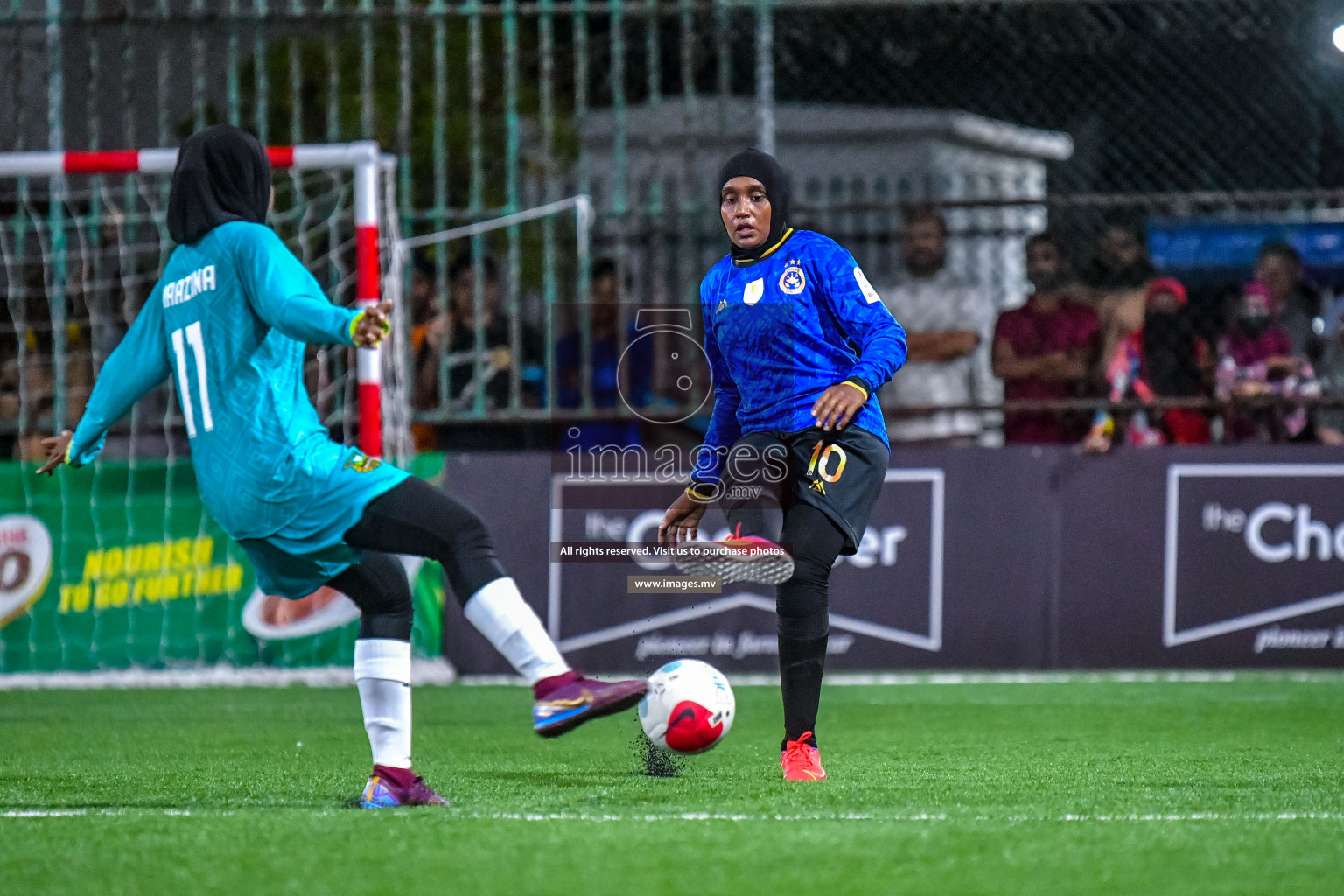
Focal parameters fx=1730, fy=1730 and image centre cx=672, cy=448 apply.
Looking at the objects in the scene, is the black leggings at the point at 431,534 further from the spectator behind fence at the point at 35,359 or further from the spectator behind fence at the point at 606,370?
the spectator behind fence at the point at 35,359

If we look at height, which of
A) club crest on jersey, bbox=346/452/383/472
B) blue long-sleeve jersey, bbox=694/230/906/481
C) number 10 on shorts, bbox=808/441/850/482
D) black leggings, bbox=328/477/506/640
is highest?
blue long-sleeve jersey, bbox=694/230/906/481

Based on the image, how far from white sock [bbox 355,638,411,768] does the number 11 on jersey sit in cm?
75

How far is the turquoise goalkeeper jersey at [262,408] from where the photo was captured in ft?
14.7

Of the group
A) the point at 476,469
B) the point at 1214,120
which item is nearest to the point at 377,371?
the point at 476,469

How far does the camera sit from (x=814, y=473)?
16.9 feet

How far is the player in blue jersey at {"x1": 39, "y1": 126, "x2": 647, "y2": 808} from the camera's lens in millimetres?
4418

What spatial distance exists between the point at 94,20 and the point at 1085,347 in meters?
5.59

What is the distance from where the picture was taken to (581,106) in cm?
916

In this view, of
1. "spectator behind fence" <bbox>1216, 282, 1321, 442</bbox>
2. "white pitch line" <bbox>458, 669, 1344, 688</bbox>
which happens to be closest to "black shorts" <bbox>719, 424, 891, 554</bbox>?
"white pitch line" <bbox>458, 669, 1344, 688</bbox>

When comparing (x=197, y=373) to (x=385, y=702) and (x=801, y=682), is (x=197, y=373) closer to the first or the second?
(x=385, y=702)

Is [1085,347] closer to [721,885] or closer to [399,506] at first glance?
[399,506]

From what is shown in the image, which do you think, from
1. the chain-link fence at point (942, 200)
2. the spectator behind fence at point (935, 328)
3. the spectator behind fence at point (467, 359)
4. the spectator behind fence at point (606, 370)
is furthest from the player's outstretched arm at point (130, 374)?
the spectator behind fence at point (935, 328)

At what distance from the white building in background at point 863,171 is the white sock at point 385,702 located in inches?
190

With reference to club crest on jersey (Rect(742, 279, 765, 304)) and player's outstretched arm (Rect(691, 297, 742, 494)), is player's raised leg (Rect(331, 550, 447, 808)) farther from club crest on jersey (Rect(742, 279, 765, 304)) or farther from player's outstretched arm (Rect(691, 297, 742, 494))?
club crest on jersey (Rect(742, 279, 765, 304))
